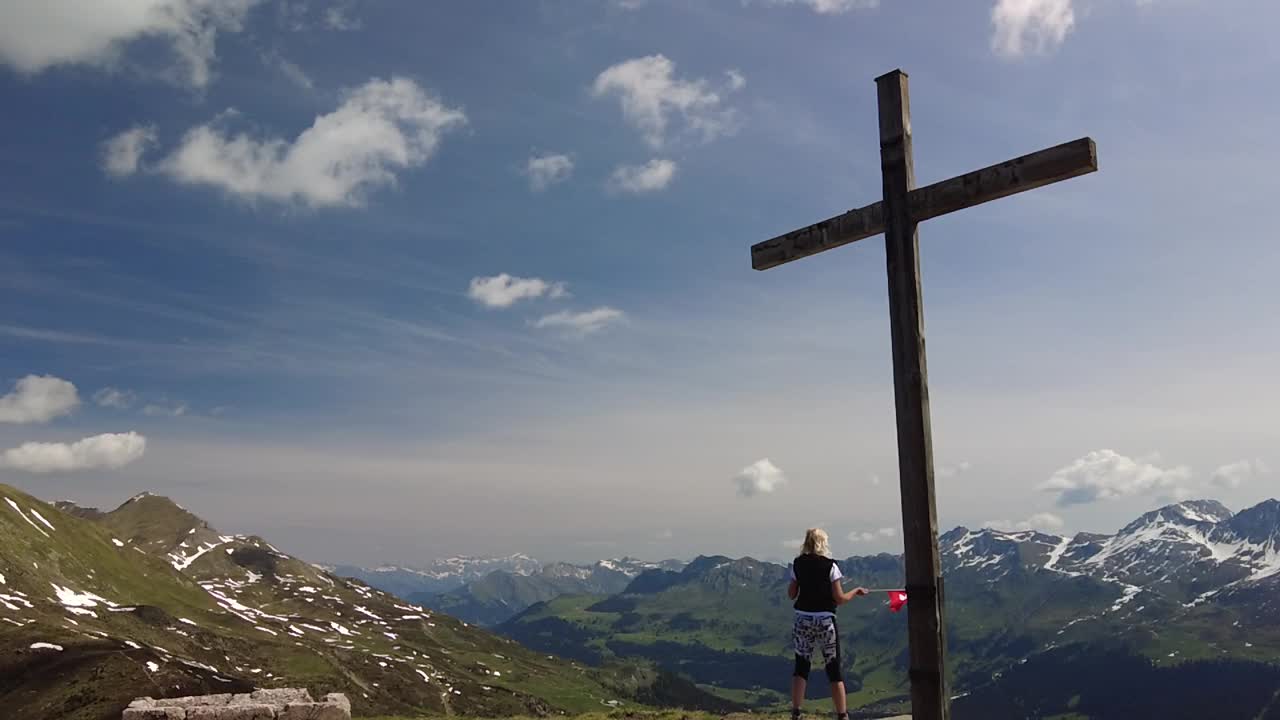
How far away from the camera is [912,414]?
10867mm

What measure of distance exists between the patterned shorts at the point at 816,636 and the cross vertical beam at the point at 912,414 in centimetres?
257

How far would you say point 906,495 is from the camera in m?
10.7

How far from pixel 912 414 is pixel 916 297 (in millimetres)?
1584

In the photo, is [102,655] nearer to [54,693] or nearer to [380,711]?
[54,693]

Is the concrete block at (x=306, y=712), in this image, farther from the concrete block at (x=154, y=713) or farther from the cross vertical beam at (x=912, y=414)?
the cross vertical beam at (x=912, y=414)

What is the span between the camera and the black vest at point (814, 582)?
13.6 metres

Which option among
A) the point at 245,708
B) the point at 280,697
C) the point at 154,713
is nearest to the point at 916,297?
the point at 245,708

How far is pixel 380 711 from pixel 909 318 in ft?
707

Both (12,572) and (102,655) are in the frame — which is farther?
(12,572)

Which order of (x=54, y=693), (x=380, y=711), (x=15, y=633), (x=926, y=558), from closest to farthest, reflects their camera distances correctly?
(x=926, y=558) < (x=54, y=693) < (x=15, y=633) < (x=380, y=711)

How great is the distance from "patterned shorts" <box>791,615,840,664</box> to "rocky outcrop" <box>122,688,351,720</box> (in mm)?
11259

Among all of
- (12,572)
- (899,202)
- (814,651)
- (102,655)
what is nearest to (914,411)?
(899,202)

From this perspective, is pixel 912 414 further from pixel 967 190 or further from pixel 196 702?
pixel 196 702

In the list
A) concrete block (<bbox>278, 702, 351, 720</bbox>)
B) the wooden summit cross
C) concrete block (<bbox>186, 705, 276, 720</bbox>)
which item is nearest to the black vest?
the wooden summit cross
